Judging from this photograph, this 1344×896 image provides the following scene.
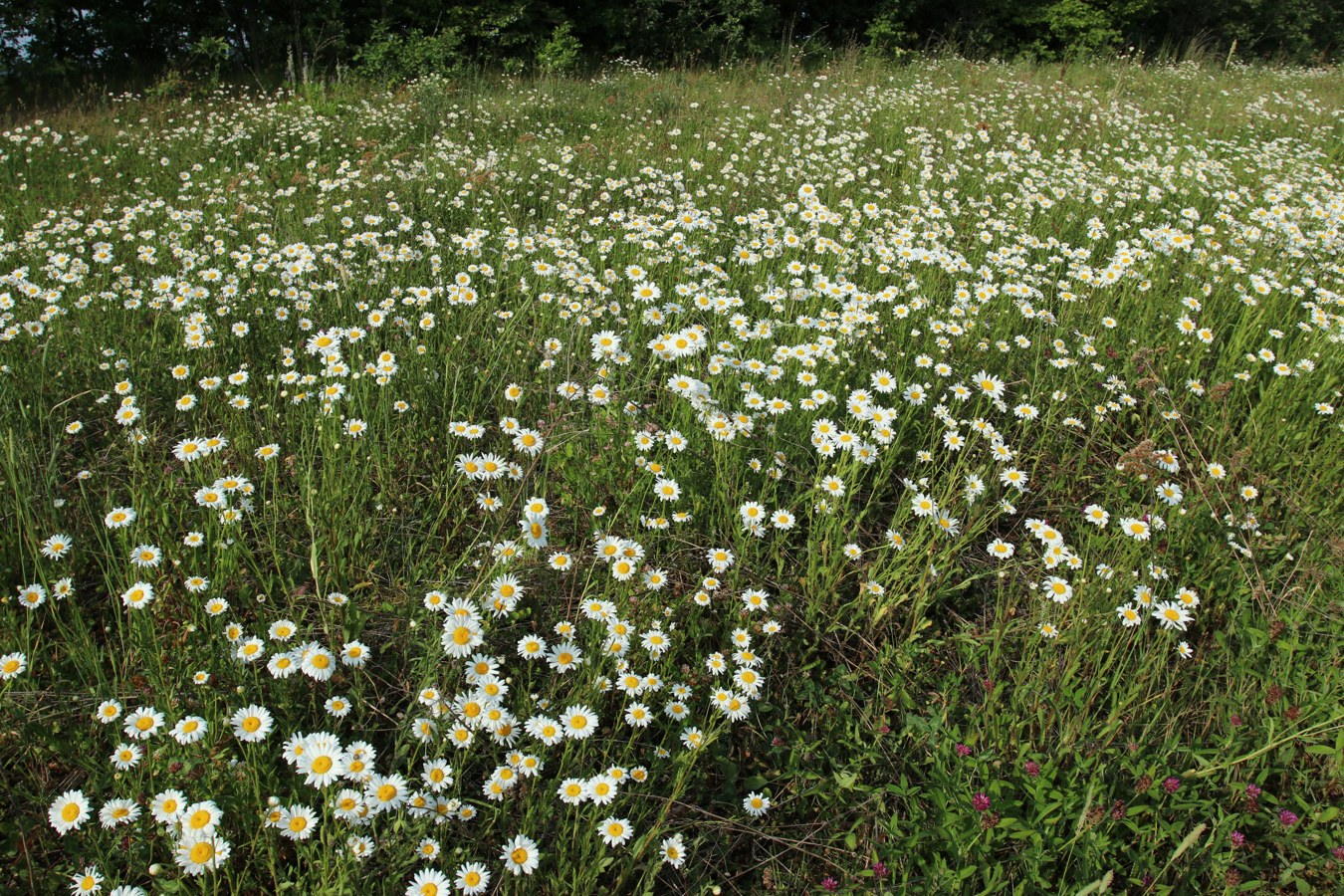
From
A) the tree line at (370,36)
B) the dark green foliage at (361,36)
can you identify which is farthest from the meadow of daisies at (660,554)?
the tree line at (370,36)

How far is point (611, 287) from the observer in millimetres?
3793

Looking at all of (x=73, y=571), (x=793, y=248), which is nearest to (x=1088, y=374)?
(x=793, y=248)

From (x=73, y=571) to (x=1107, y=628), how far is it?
3.01 meters

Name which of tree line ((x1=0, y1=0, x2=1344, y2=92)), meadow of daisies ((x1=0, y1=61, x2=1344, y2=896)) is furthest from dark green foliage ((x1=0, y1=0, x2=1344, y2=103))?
meadow of daisies ((x1=0, y1=61, x2=1344, y2=896))

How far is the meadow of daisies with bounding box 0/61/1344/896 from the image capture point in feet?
5.45

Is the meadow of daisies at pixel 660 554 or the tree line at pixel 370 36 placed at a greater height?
the tree line at pixel 370 36

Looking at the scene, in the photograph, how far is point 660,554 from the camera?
245 cm

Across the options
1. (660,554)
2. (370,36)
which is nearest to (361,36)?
(370,36)

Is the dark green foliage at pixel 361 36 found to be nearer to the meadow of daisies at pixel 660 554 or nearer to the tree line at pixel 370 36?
the tree line at pixel 370 36

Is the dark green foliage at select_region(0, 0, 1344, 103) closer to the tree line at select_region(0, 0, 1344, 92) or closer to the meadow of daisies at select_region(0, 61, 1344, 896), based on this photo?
the tree line at select_region(0, 0, 1344, 92)

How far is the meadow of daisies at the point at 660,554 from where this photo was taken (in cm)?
166

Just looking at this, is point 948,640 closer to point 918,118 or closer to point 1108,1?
point 918,118

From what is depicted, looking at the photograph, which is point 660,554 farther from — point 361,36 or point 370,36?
point 361,36

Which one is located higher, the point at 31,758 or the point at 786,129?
the point at 786,129
